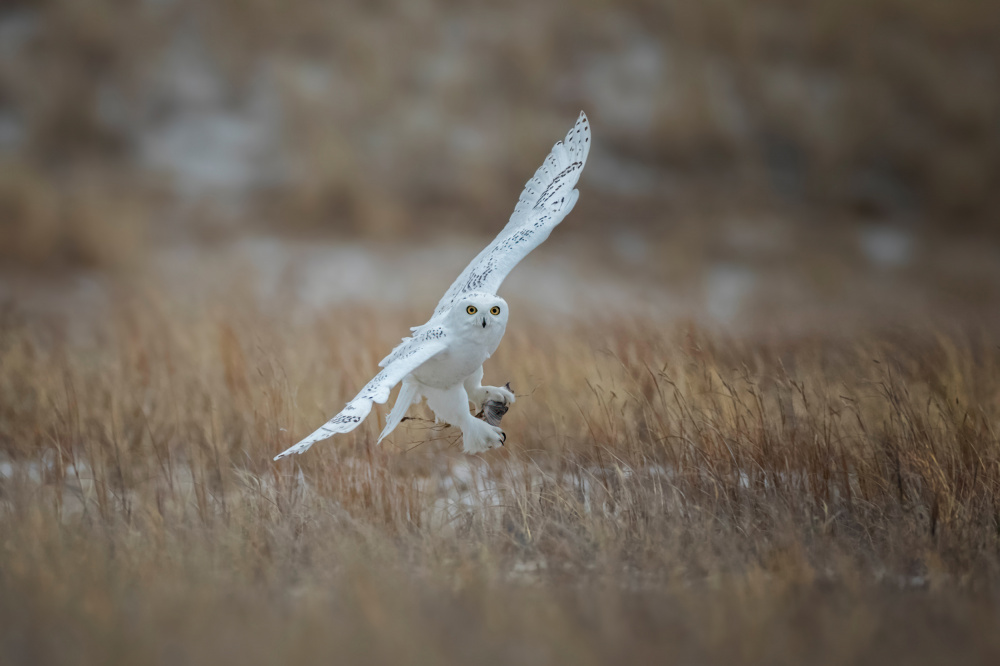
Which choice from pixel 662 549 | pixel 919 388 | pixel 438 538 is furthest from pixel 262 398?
pixel 919 388

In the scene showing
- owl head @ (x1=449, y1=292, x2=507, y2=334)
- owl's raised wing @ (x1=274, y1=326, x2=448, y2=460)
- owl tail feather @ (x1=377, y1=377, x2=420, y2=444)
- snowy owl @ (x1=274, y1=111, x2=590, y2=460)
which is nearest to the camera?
owl's raised wing @ (x1=274, y1=326, x2=448, y2=460)

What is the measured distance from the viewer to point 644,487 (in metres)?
2.54

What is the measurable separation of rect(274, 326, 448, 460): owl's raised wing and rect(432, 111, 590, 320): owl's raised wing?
0.23m

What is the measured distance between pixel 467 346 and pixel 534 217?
781 millimetres

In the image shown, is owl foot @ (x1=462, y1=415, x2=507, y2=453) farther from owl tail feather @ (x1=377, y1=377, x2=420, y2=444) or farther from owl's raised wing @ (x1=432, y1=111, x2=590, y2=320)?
owl's raised wing @ (x1=432, y1=111, x2=590, y2=320)

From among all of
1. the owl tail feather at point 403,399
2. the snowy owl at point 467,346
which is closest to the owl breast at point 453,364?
the snowy owl at point 467,346

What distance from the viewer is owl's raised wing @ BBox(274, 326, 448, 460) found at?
177 cm

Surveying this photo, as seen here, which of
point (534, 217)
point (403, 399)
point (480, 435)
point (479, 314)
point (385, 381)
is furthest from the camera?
point (534, 217)

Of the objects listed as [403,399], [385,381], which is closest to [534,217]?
[403,399]

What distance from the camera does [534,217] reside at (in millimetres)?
2678

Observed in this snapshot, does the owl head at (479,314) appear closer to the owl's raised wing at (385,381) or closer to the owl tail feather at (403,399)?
the owl's raised wing at (385,381)

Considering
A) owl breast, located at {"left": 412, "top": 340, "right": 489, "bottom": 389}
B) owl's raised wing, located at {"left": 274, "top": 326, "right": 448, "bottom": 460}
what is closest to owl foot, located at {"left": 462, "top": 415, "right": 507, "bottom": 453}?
owl breast, located at {"left": 412, "top": 340, "right": 489, "bottom": 389}

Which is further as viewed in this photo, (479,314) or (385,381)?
(479,314)

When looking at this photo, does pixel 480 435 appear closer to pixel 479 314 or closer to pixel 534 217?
pixel 479 314
